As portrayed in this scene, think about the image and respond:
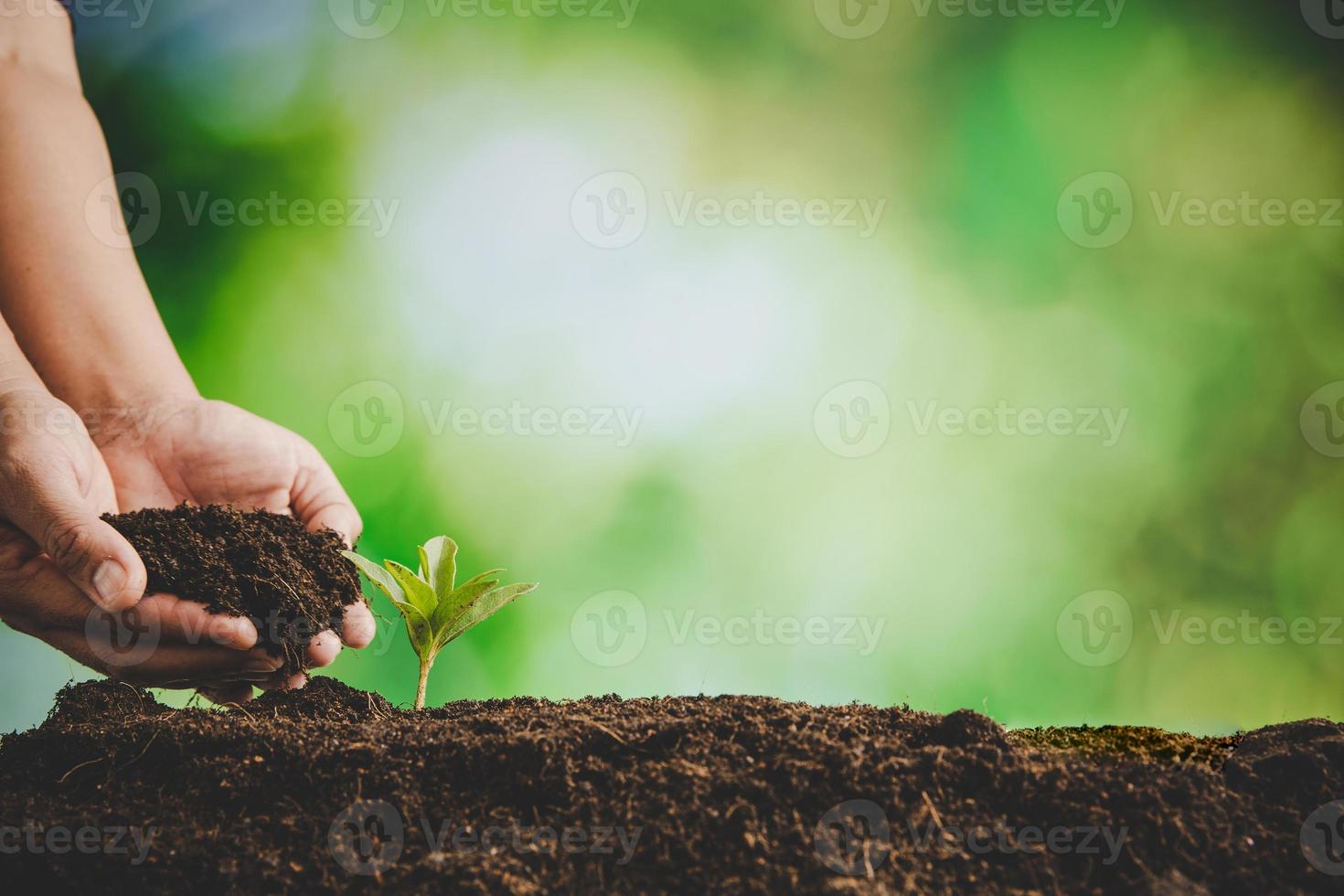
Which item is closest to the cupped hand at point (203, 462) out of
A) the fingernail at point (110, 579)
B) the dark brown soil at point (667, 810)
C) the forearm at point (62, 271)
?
the forearm at point (62, 271)

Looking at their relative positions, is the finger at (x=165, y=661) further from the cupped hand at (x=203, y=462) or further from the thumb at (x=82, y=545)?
the cupped hand at (x=203, y=462)

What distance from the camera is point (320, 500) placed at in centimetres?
264

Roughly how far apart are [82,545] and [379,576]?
1.93 feet

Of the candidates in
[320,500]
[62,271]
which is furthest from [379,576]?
[62,271]

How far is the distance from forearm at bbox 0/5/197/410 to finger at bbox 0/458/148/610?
32.1 inches

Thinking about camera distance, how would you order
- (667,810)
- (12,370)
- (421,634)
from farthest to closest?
(12,370) < (421,634) < (667,810)

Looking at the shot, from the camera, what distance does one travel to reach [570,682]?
3.45 metres

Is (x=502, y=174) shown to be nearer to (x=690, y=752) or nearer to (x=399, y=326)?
(x=399, y=326)

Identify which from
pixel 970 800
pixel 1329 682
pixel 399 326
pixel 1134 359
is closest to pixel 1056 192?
pixel 1134 359

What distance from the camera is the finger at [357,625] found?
7.09 ft

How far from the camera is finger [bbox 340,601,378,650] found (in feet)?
7.09

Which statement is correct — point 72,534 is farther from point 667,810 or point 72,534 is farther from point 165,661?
point 667,810

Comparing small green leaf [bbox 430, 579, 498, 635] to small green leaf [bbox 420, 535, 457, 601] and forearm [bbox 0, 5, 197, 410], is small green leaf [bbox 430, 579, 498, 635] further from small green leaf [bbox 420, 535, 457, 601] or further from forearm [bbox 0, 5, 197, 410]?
forearm [bbox 0, 5, 197, 410]

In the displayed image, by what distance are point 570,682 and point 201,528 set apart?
5.68 feet
